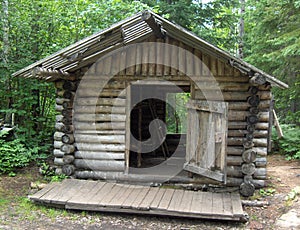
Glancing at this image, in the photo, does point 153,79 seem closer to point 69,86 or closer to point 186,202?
point 69,86

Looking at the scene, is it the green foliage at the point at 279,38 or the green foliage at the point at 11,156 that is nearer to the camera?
the green foliage at the point at 11,156

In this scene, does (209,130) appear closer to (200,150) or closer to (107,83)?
(200,150)

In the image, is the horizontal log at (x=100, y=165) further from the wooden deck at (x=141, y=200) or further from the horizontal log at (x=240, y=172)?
the horizontal log at (x=240, y=172)

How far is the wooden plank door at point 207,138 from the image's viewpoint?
21.2ft

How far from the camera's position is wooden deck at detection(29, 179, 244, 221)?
18.8ft

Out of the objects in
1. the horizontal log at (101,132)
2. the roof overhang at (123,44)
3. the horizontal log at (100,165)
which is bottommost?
the horizontal log at (100,165)

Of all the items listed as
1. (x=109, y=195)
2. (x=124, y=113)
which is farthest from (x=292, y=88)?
(x=109, y=195)

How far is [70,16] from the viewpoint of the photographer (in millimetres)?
9773

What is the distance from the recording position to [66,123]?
24.3 feet

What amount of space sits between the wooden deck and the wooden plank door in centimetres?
53

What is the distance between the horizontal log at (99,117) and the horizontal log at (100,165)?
3.18 ft

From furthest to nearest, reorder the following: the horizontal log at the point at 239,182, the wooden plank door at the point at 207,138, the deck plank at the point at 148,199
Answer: the horizontal log at the point at 239,182 < the wooden plank door at the point at 207,138 < the deck plank at the point at 148,199

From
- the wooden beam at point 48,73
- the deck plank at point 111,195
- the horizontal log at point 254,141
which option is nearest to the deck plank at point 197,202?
the horizontal log at point 254,141

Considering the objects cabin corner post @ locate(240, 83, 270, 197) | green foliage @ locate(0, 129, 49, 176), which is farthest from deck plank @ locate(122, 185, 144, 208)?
green foliage @ locate(0, 129, 49, 176)
